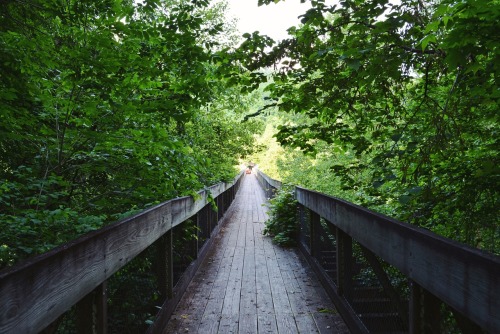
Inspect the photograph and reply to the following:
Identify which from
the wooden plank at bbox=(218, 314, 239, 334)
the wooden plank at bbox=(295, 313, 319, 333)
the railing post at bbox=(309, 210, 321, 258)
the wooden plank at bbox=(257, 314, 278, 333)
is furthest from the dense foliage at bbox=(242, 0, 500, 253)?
the wooden plank at bbox=(218, 314, 239, 334)

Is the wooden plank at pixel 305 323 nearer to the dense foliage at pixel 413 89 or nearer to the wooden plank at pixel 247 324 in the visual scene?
the wooden plank at pixel 247 324

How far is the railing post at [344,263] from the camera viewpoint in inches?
151

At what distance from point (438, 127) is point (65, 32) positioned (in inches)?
161

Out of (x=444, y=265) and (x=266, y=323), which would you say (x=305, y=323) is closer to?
(x=266, y=323)

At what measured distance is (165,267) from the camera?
3986mm

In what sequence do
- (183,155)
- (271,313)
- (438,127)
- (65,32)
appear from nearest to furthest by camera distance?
(438,127) → (271,313) → (65,32) → (183,155)

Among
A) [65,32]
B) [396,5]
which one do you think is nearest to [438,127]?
[396,5]

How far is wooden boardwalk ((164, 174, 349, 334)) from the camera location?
3.75 m

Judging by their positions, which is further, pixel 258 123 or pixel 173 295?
pixel 258 123

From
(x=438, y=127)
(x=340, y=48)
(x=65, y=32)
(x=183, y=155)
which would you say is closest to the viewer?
(x=438, y=127)

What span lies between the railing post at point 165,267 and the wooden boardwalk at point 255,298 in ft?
0.92

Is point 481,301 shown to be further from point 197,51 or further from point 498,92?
point 197,51

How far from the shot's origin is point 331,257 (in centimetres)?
597

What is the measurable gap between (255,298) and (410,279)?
107 inches
